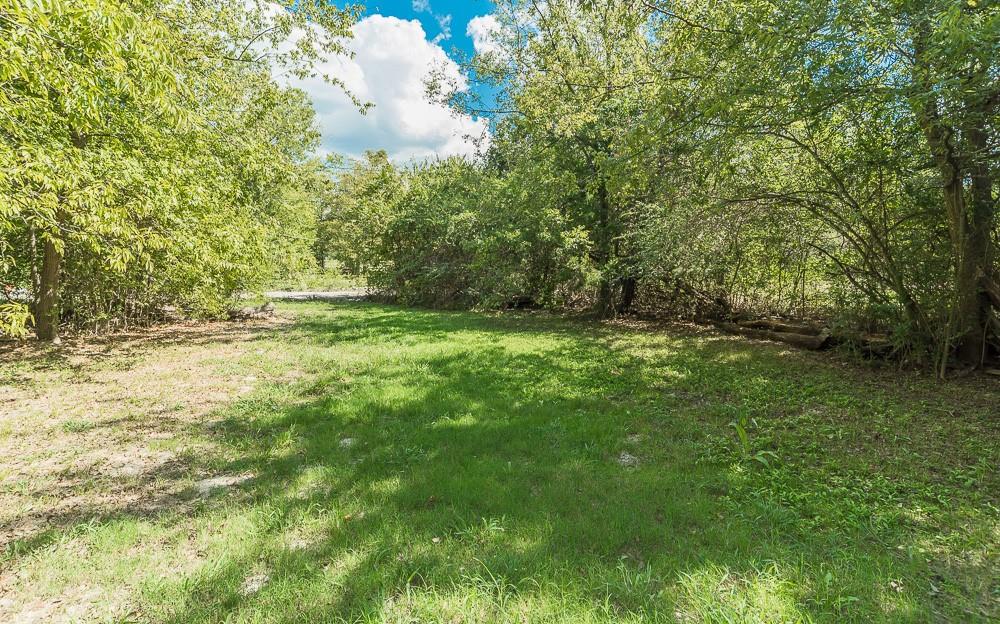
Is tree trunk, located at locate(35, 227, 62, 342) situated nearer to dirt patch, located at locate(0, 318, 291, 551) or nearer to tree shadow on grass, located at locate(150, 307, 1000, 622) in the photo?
dirt patch, located at locate(0, 318, 291, 551)

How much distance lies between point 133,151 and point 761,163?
10011 millimetres

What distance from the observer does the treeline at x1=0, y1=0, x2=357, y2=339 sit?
3816mm

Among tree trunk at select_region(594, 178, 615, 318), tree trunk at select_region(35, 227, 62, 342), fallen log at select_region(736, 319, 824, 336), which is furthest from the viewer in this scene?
tree trunk at select_region(594, 178, 615, 318)

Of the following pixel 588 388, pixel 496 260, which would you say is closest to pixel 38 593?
pixel 588 388

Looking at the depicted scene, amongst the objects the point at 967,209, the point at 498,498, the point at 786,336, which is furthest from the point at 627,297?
the point at 498,498

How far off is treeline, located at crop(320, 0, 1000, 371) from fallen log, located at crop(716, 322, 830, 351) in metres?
0.59

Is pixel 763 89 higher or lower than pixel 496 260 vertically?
higher

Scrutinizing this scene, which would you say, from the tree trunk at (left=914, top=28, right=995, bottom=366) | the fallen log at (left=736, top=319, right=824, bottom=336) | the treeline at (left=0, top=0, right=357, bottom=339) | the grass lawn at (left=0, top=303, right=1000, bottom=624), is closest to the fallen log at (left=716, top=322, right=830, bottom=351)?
the fallen log at (left=736, top=319, right=824, bottom=336)

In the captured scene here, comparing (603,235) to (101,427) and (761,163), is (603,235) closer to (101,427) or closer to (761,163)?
(761,163)

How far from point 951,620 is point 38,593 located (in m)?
4.42

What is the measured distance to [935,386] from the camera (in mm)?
5766

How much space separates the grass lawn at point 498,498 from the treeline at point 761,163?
6.17 feet

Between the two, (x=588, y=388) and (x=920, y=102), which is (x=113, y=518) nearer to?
(x=588, y=388)

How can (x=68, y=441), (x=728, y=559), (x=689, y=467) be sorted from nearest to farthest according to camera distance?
(x=728, y=559) < (x=689, y=467) < (x=68, y=441)
